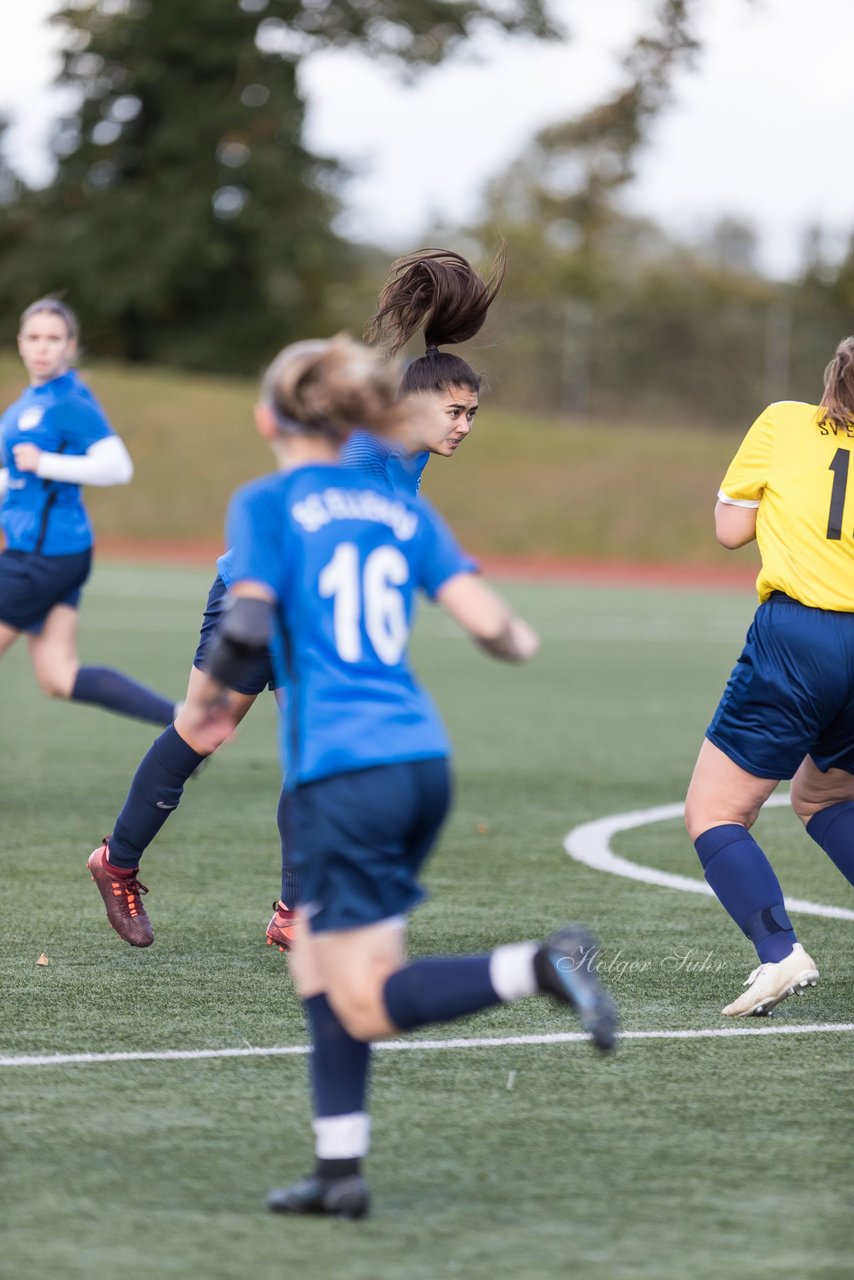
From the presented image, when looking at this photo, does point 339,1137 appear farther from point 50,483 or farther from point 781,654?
point 50,483

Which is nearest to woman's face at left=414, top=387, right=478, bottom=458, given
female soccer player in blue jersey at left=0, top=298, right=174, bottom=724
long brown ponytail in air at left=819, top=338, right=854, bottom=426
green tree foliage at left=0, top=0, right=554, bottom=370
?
long brown ponytail in air at left=819, top=338, right=854, bottom=426

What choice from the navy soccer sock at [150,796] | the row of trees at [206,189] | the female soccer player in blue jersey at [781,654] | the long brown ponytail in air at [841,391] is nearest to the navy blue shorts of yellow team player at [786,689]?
the female soccer player in blue jersey at [781,654]

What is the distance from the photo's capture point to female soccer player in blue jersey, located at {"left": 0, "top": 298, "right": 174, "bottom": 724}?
25.1 feet

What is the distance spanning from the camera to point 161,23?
139 feet

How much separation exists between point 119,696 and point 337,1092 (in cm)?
557

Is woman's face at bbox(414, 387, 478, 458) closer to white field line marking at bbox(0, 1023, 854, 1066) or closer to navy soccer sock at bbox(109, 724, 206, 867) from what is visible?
navy soccer sock at bbox(109, 724, 206, 867)

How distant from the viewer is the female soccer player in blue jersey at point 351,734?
3.34 meters

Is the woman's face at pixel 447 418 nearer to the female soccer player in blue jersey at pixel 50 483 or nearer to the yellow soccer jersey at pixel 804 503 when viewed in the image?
the yellow soccer jersey at pixel 804 503

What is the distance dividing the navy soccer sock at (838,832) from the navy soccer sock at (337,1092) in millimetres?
2244

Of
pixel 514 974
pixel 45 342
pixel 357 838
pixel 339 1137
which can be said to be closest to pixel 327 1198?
pixel 339 1137

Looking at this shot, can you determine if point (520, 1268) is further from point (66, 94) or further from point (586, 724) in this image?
point (66, 94)

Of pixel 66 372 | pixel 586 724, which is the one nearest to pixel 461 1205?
pixel 66 372

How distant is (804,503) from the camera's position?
4910 millimetres

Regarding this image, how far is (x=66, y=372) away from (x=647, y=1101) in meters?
4.77
